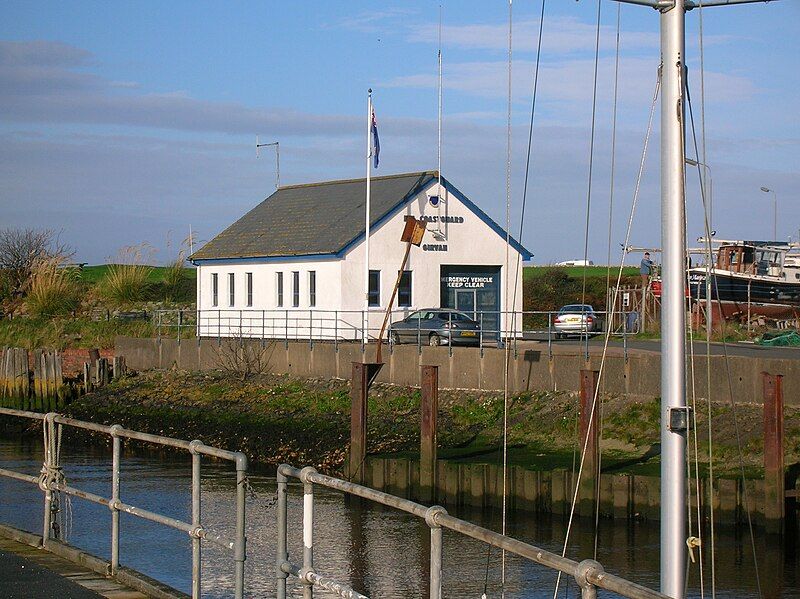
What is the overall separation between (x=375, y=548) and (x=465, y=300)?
27.3m

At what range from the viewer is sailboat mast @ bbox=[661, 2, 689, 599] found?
6562 millimetres

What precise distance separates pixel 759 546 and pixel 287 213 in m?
34.3

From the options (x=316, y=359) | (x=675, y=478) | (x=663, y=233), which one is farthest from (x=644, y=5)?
(x=316, y=359)

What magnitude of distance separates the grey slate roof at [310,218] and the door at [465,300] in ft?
14.3

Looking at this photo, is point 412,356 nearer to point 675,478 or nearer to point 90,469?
point 90,469

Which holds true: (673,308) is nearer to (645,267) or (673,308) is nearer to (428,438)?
(428,438)

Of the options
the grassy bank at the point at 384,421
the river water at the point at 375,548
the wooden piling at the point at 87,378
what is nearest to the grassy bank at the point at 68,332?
the wooden piling at the point at 87,378

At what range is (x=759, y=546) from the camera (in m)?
18.4

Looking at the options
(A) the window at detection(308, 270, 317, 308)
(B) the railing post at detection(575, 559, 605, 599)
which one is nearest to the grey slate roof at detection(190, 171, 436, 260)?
(A) the window at detection(308, 270, 317, 308)

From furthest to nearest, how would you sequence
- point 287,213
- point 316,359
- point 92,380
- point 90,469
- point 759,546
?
point 287,213, point 92,380, point 316,359, point 90,469, point 759,546

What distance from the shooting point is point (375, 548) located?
18.8 metres

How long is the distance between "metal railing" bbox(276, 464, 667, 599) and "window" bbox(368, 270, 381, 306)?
3677 centimetres

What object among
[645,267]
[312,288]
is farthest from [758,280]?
[312,288]

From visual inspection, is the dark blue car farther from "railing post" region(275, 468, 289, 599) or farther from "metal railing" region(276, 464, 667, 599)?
"metal railing" region(276, 464, 667, 599)
